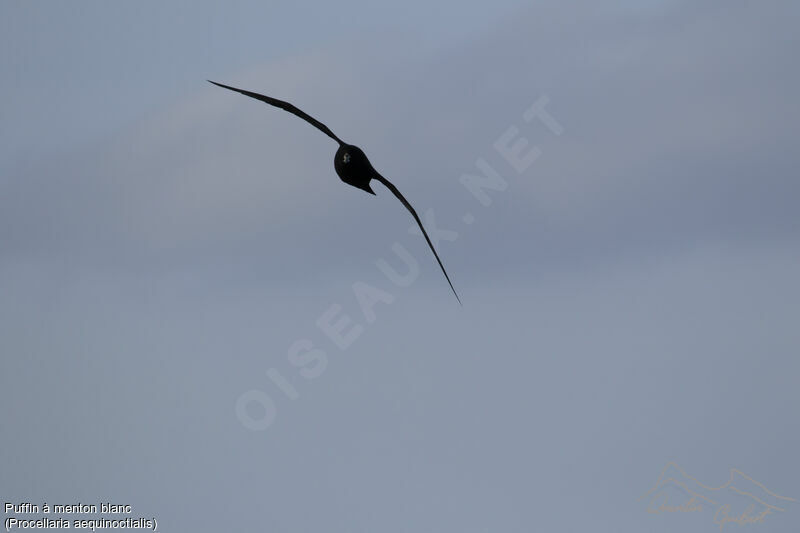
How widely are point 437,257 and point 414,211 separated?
1.83 m

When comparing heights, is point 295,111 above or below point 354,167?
above

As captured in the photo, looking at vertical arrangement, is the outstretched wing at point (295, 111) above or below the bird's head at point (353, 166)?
above

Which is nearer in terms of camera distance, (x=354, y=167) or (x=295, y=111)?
(x=354, y=167)

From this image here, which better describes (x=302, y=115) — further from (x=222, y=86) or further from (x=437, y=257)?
(x=437, y=257)

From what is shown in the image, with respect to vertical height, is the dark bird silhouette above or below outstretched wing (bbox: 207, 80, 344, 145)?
below

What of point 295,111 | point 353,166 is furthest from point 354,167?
point 295,111

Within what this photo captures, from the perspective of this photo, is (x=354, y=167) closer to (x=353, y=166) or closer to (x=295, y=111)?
(x=353, y=166)

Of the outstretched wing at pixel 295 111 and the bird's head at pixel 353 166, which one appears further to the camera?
the outstretched wing at pixel 295 111

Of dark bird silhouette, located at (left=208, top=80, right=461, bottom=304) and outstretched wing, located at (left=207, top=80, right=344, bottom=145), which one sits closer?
dark bird silhouette, located at (left=208, top=80, right=461, bottom=304)

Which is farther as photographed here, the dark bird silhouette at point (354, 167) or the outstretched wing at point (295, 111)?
the outstretched wing at point (295, 111)

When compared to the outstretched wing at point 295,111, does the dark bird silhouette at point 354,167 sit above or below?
below

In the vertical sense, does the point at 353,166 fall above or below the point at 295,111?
below

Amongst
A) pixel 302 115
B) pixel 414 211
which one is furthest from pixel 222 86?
pixel 414 211

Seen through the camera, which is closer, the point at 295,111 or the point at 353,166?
the point at 353,166
